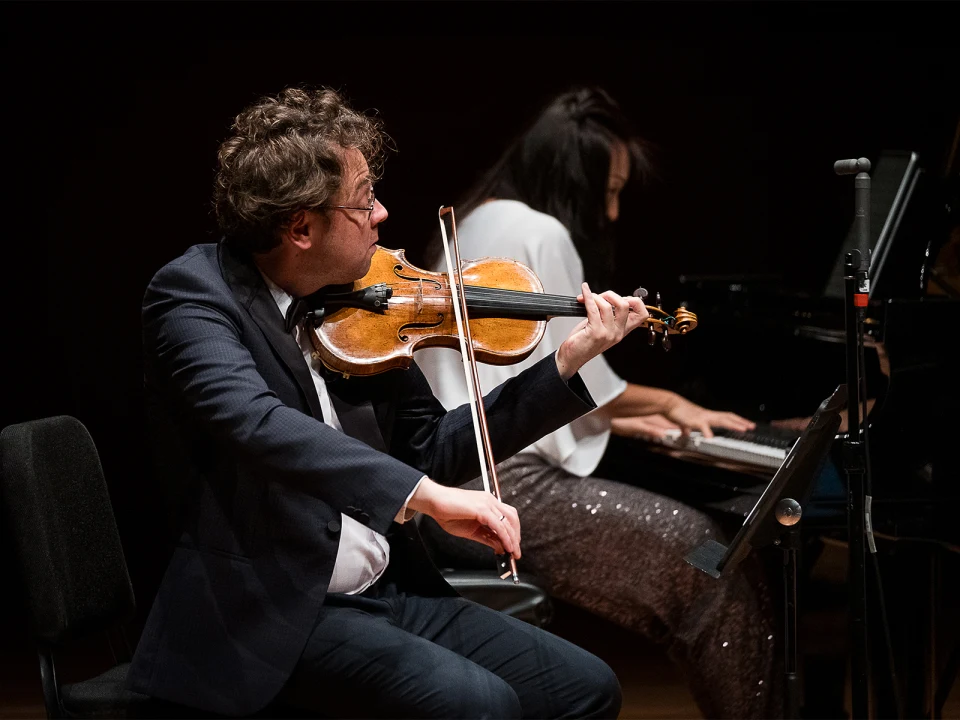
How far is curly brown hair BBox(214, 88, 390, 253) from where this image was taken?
1.54 metres

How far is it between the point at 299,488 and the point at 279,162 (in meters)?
0.48

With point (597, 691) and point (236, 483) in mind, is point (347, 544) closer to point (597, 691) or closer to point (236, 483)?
point (236, 483)

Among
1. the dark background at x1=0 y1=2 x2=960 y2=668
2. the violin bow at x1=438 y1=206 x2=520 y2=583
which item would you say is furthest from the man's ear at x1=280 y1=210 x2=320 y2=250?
the dark background at x1=0 y1=2 x2=960 y2=668

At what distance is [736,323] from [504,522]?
1593 mm

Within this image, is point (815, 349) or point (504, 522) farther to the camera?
point (815, 349)

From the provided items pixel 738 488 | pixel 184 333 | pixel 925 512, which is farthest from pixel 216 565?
pixel 925 512

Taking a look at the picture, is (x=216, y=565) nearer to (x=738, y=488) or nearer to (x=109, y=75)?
(x=738, y=488)

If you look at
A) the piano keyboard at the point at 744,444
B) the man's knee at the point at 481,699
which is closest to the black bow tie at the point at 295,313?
the man's knee at the point at 481,699

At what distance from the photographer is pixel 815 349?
259 cm

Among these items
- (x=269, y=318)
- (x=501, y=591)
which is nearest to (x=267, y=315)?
(x=269, y=318)

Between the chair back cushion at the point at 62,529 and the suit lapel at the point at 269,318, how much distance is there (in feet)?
1.33

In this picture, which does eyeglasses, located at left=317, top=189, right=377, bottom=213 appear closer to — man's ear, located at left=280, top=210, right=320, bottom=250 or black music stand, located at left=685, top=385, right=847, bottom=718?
man's ear, located at left=280, top=210, right=320, bottom=250

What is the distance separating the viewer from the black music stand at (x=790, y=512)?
1565 mm

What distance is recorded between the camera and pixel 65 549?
162 centimetres
